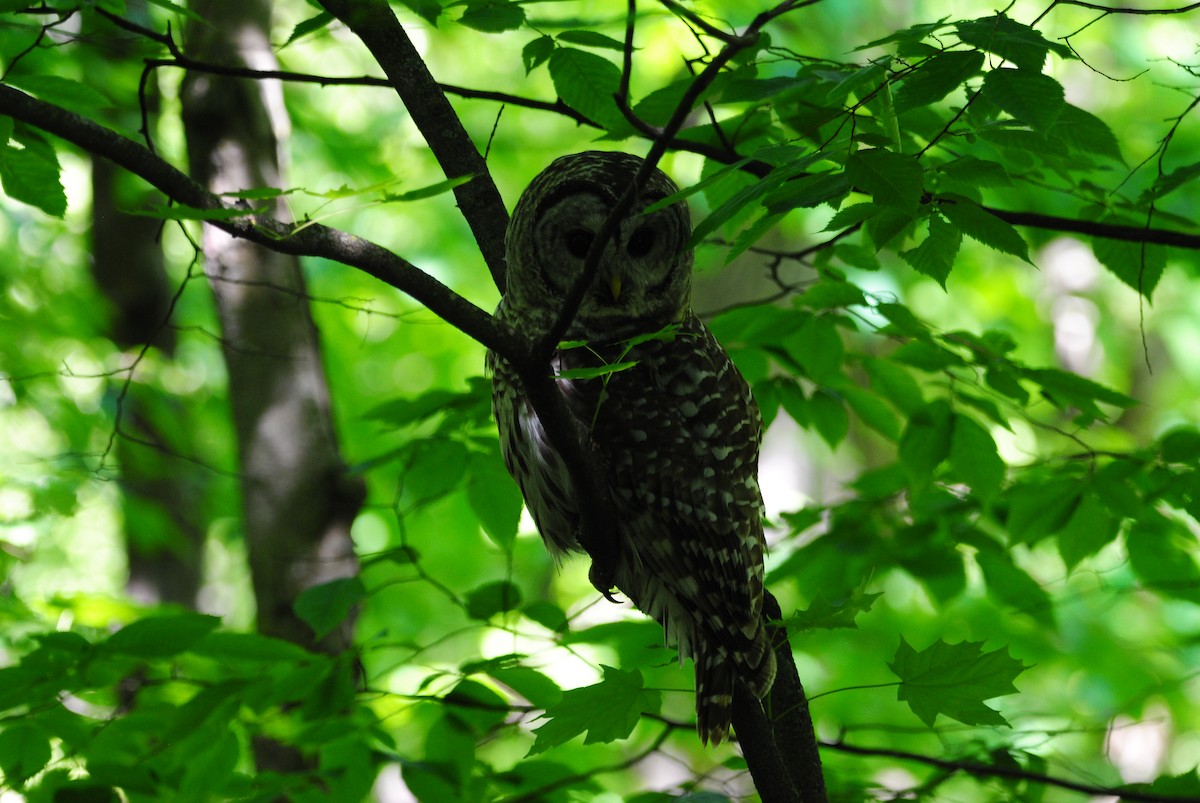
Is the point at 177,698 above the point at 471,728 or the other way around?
above

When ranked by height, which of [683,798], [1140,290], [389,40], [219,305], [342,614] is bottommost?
[683,798]

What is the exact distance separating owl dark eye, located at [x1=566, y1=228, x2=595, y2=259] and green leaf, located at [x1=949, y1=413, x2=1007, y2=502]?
1044mm

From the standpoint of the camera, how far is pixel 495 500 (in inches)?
100

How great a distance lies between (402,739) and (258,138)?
5271 mm

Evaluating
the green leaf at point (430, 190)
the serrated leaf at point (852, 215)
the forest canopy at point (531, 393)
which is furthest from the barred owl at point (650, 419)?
the green leaf at point (430, 190)

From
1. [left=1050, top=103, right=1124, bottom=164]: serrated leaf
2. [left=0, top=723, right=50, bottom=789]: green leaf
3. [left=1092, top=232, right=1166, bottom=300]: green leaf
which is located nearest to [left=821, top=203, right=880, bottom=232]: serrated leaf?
[left=1050, top=103, right=1124, bottom=164]: serrated leaf

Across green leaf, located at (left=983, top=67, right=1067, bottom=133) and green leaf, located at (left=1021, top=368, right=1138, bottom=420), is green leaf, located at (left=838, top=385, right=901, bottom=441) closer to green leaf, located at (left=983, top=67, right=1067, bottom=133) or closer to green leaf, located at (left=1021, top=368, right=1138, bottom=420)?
Result: green leaf, located at (left=1021, top=368, right=1138, bottom=420)

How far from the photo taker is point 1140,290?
2.13 metres

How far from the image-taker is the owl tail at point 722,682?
2.12 meters

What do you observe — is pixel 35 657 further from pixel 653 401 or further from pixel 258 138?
pixel 258 138

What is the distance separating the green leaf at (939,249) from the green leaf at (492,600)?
48.0 inches

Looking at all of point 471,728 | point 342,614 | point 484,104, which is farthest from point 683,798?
point 484,104

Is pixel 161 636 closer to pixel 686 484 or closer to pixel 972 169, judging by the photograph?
pixel 686 484

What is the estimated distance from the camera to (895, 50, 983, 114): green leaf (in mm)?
1494
